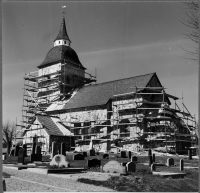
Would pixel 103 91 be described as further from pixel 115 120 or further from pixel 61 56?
pixel 61 56

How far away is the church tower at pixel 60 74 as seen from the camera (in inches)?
1583

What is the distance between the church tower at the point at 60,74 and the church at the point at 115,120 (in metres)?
1.88

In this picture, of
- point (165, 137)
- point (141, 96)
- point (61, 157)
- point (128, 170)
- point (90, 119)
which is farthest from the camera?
point (90, 119)

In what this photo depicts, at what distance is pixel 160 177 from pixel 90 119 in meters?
21.6

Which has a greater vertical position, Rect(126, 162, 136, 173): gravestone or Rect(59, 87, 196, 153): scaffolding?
Rect(59, 87, 196, 153): scaffolding

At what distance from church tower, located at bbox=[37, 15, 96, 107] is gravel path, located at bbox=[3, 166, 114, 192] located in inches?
1094

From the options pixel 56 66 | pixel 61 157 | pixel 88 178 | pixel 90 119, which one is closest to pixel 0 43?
pixel 88 178

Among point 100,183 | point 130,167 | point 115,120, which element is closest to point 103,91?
point 115,120

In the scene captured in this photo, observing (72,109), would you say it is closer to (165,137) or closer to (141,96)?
(141,96)

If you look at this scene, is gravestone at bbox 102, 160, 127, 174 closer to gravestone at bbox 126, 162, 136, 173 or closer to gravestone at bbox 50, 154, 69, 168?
gravestone at bbox 126, 162, 136, 173

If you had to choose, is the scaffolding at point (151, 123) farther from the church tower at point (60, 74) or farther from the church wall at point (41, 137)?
the church tower at point (60, 74)

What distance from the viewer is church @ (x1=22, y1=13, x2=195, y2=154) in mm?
29703

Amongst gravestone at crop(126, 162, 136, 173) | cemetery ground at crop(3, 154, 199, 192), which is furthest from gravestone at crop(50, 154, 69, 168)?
gravestone at crop(126, 162, 136, 173)

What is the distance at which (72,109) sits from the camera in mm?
34938
